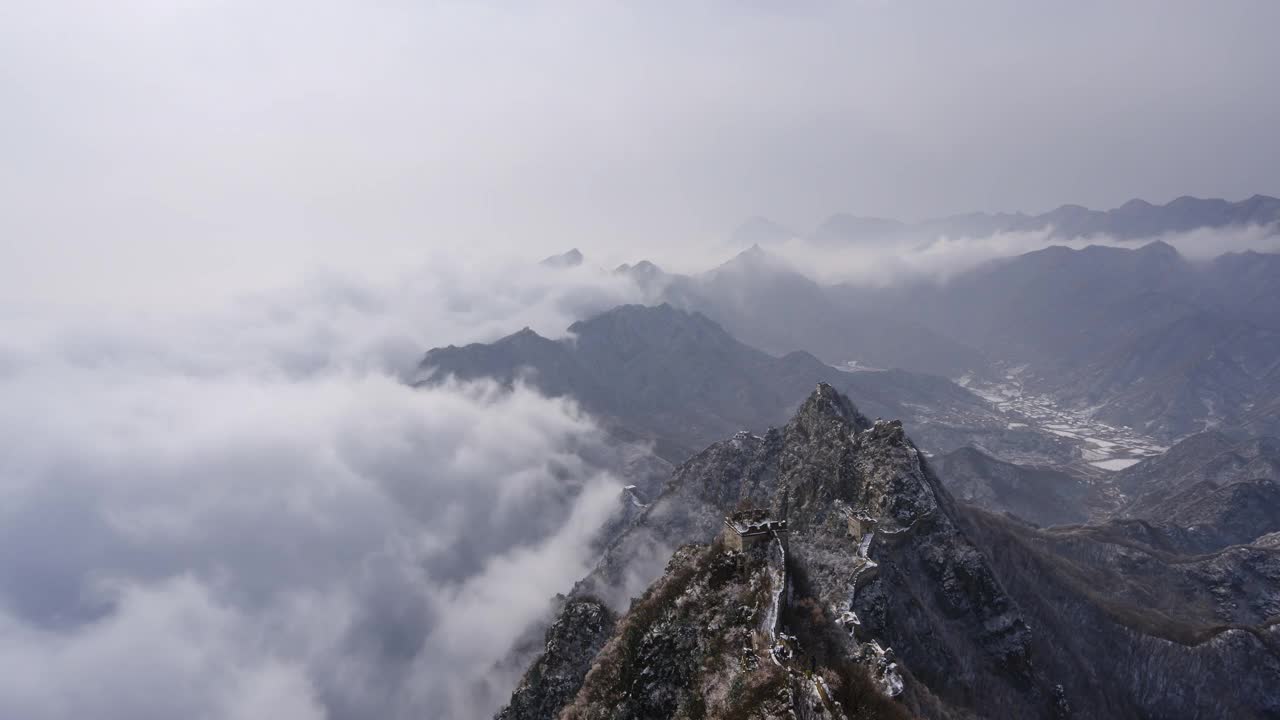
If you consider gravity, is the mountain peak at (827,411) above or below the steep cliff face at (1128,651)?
above

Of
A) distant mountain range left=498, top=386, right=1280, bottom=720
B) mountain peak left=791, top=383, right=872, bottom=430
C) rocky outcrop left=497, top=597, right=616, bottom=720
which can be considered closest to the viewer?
distant mountain range left=498, top=386, right=1280, bottom=720

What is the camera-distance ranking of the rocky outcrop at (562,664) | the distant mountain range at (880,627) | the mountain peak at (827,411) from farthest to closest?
the mountain peak at (827,411) < the rocky outcrop at (562,664) < the distant mountain range at (880,627)

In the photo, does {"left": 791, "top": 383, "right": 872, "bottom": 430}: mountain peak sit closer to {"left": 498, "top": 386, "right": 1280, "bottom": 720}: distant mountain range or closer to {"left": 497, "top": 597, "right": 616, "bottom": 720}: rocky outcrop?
{"left": 498, "top": 386, "right": 1280, "bottom": 720}: distant mountain range

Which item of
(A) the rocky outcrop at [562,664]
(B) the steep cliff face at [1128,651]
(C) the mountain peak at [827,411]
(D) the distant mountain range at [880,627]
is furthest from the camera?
(C) the mountain peak at [827,411]

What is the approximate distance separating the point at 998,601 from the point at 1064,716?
17.5 m

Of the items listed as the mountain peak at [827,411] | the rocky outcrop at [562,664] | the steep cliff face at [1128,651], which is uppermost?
the mountain peak at [827,411]

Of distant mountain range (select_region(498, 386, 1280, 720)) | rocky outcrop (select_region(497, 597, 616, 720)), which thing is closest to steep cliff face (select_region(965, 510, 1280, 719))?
distant mountain range (select_region(498, 386, 1280, 720))

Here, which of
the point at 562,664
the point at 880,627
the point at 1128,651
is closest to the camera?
the point at 880,627

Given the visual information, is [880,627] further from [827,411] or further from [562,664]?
[827,411]

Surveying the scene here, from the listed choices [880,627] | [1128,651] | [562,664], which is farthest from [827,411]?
[562,664]

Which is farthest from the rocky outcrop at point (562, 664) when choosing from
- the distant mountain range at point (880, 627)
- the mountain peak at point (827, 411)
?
the mountain peak at point (827, 411)

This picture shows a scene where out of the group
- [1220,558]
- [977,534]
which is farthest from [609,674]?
[1220,558]

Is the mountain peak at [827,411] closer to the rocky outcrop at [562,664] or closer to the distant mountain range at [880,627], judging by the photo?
the distant mountain range at [880,627]

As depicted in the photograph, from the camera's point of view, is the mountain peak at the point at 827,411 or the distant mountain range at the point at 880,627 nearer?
the distant mountain range at the point at 880,627
